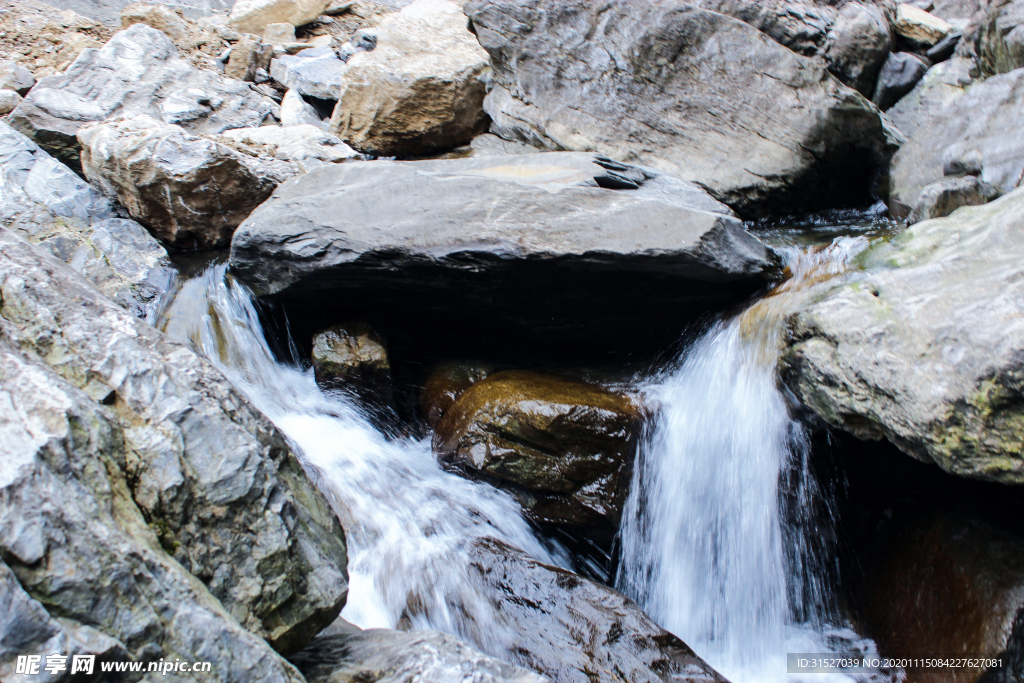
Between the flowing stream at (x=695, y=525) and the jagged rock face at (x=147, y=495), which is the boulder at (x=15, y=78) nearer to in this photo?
the flowing stream at (x=695, y=525)

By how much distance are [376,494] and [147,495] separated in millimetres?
1770

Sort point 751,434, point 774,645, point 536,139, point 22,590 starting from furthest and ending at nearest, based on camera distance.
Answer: point 536,139 < point 751,434 < point 774,645 < point 22,590

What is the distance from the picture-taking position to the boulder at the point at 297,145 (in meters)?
5.64

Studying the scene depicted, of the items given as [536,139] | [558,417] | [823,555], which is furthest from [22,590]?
[536,139]

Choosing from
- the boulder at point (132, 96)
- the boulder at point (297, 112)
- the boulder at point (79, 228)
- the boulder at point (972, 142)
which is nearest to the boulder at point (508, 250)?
the boulder at point (79, 228)

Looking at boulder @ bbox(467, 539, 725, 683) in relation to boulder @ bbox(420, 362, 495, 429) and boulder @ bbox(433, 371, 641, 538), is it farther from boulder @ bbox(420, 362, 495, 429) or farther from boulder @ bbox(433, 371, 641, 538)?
boulder @ bbox(420, 362, 495, 429)

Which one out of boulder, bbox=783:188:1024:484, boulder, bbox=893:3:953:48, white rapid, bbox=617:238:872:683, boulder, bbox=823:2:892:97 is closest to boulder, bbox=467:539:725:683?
white rapid, bbox=617:238:872:683

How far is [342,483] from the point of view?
331 cm

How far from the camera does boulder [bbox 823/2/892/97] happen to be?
5.61m

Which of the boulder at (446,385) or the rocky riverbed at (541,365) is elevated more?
the rocky riverbed at (541,365)

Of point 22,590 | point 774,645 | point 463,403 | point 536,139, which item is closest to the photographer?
point 22,590

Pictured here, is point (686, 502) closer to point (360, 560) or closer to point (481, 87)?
point (360, 560)

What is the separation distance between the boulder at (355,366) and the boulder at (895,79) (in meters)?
5.50

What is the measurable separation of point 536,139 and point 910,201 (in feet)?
10.4
